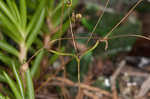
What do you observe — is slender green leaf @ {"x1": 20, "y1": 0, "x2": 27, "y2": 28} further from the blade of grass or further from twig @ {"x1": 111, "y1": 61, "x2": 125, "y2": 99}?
twig @ {"x1": 111, "y1": 61, "x2": 125, "y2": 99}

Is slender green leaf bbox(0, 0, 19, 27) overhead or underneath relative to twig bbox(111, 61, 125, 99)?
overhead

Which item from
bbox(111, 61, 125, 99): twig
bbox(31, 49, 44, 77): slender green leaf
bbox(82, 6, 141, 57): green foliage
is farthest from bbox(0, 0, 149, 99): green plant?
bbox(111, 61, 125, 99): twig

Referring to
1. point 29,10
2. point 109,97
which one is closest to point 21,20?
point 29,10

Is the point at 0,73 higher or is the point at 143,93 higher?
the point at 0,73

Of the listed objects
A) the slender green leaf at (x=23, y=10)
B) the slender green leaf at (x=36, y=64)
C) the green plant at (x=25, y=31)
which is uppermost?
the slender green leaf at (x=23, y=10)

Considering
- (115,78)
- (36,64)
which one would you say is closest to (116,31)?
(115,78)

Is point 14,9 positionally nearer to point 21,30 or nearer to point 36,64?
point 21,30

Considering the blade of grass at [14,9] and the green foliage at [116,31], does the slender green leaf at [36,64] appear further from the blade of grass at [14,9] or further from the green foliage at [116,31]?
the green foliage at [116,31]

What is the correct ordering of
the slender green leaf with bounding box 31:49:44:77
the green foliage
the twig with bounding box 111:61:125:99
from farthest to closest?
1. the green foliage
2. the twig with bounding box 111:61:125:99
3. the slender green leaf with bounding box 31:49:44:77

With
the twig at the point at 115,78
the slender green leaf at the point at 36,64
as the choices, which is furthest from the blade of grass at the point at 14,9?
the twig at the point at 115,78

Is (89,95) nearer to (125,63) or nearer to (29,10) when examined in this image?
(125,63)

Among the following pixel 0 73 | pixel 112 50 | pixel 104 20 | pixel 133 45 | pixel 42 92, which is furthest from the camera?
pixel 133 45
